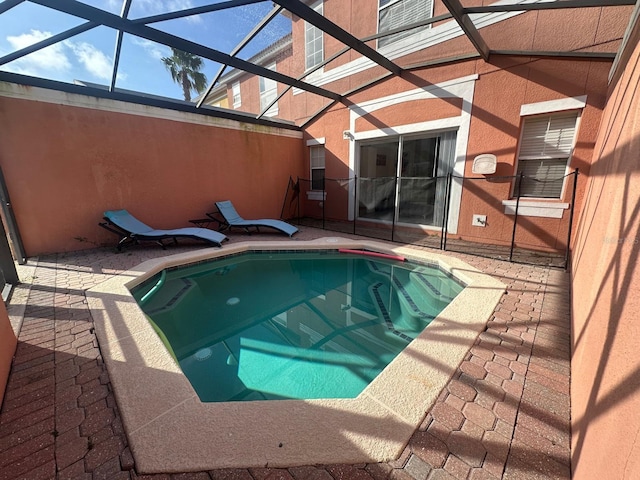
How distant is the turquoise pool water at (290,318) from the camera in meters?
2.59

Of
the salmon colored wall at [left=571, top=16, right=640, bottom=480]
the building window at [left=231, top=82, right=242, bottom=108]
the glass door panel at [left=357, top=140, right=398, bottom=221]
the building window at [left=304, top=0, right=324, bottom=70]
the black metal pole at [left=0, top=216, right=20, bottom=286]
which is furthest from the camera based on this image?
the building window at [left=231, top=82, right=242, bottom=108]

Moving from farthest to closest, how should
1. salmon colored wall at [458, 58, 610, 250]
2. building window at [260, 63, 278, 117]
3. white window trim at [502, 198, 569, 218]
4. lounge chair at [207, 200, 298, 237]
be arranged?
building window at [260, 63, 278, 117] < lounge chair at [207, 200, 298, 237] < white window trim at [502, 198, 569, 218] < salmon colored wall at [458, 58, 610, 250]

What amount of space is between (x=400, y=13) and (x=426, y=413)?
26.1ft

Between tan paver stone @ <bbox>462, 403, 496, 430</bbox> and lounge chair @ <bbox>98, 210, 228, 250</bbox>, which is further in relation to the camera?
lounge chair @ <bbox>98, 210, 228, 250</bbox>

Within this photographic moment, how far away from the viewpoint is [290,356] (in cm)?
291

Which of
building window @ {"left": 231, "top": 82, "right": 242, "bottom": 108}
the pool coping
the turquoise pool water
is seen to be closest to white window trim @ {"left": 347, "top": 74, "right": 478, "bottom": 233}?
the turquoise pool water

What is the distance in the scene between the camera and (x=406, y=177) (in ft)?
21.1

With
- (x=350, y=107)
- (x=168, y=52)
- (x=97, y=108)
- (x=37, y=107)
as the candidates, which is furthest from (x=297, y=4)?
(x=168, y=52)

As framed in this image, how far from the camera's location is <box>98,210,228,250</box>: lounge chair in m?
5.30

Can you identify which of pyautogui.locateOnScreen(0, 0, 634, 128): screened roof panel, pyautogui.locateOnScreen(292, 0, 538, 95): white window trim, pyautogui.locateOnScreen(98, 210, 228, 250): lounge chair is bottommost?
pyautogui.locateOnScreen(98, 210, 228, 250): lounge chair

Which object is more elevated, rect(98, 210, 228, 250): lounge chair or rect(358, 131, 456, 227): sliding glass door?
rect(358, 131, 456, 227): sliding glass door

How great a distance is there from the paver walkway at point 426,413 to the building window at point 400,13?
6.58 metres

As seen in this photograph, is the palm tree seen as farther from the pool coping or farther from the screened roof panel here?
the pool coping

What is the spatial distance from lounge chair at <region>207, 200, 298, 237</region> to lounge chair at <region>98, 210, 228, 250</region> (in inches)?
45.0
